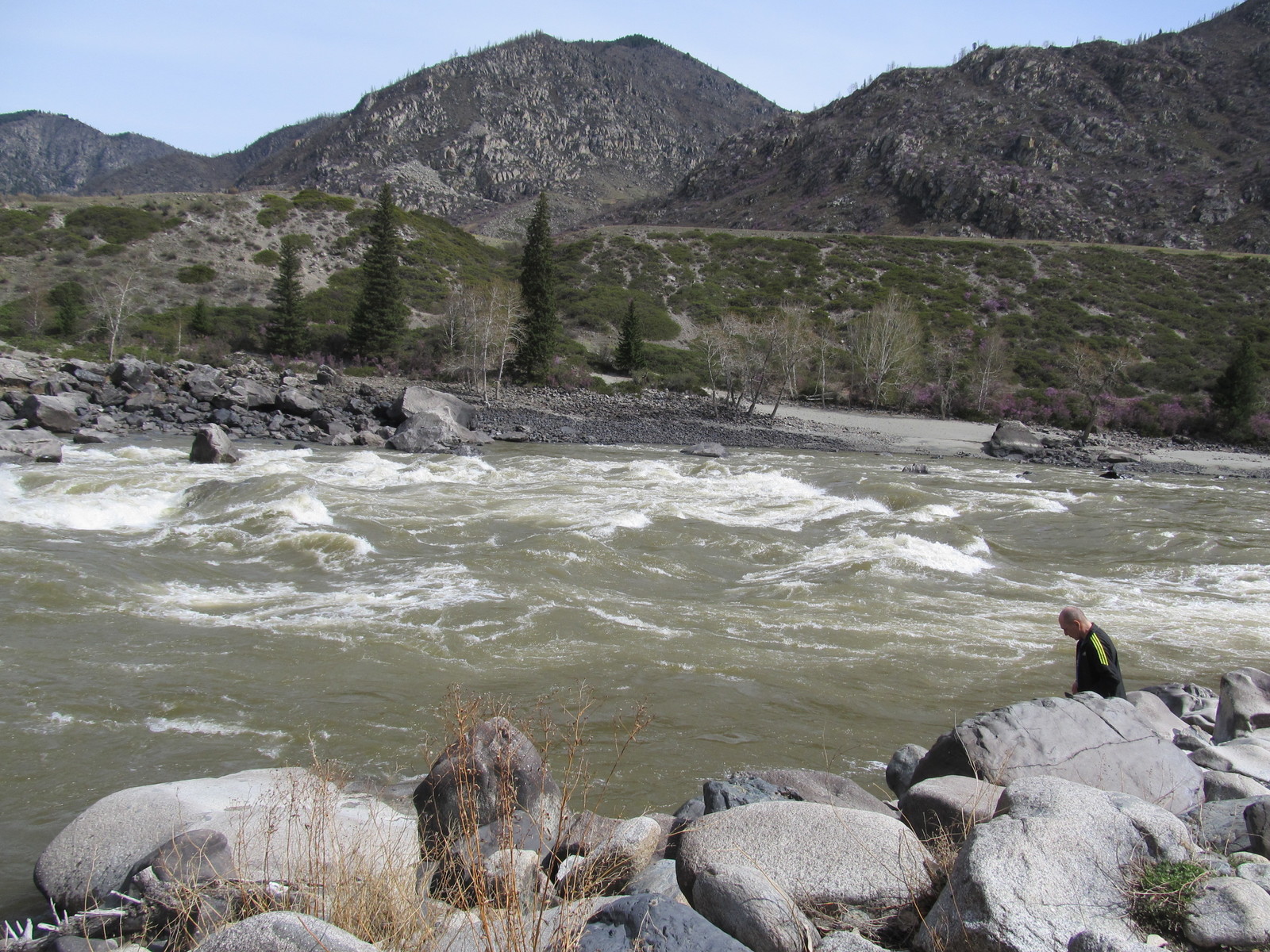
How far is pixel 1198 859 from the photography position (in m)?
3.22

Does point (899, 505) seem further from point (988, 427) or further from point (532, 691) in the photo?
point (988, 427)

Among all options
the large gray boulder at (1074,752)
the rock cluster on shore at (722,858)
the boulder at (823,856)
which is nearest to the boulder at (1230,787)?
the rock cluster on shore at (722,858)

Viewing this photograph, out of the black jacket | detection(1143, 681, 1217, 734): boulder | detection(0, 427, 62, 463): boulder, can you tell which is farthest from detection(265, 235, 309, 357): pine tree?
detection(1143, 681, 1217, 734): boulder

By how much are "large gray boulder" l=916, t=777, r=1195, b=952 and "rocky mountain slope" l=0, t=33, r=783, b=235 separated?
114m

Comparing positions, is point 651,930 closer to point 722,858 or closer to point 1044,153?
point 722,858

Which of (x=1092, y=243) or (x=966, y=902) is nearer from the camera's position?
(x=966, y=902)

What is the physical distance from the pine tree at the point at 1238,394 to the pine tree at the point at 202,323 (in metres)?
56.0

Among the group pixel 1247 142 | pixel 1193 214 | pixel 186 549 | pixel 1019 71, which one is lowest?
pixel 186 549

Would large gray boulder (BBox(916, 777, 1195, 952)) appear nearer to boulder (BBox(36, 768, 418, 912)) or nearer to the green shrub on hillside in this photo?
boulder (BBox(36, 768, 418, 912))

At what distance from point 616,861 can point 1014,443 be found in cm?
3316

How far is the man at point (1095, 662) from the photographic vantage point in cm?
640

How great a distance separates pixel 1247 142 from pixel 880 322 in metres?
71.7

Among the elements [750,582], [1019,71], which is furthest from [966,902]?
[1019,71]

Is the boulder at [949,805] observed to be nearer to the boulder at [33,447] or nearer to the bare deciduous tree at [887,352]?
the boulder at [33,447]
